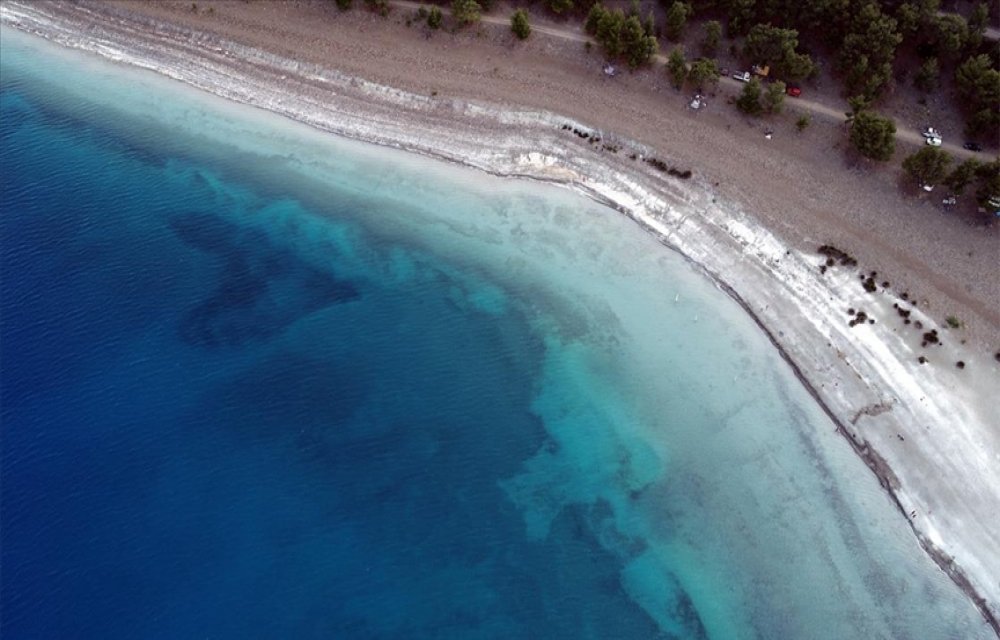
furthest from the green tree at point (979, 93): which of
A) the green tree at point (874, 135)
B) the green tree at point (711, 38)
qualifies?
the green tree at point (711, 38)

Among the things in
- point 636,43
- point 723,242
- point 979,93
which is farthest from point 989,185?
point 636,43

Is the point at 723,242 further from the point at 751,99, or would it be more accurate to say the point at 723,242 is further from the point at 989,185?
the point at 989,185

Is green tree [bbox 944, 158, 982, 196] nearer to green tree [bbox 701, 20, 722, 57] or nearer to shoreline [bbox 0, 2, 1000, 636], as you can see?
shoreline [bbox 0, 2, 1000, 636]

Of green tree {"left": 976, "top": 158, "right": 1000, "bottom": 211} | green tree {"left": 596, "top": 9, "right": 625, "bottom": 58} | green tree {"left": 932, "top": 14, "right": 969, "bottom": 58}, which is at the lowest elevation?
green tree {"left": 976, "top": 158, "right": 1000, "bottom": 211}

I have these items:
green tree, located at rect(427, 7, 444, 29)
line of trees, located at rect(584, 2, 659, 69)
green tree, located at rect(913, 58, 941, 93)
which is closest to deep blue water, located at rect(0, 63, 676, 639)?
green tree, located at rect(427, 7, 444, 29)

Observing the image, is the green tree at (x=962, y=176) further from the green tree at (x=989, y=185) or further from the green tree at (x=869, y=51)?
the green tree at (x=869, y=51)

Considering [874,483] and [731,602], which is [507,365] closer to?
[731,602]

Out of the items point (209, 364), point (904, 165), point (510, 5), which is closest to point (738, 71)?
point (904, 165)
